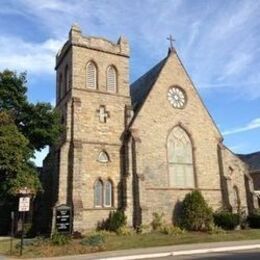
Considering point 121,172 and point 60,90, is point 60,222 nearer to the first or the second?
point 121,172

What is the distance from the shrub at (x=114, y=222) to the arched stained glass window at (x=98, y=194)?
1120 mm

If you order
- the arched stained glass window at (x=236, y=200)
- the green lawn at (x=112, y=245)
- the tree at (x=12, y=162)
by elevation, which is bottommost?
the green lawn at (x=112, y=245)

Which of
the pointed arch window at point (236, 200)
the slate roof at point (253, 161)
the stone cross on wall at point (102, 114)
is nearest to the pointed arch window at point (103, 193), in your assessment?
the stone cross on wall at point (102, 114)

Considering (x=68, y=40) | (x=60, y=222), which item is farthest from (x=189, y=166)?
(x=68, y=40)

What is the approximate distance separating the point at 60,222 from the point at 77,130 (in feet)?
23.5

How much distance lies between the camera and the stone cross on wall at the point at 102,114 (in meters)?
31.4

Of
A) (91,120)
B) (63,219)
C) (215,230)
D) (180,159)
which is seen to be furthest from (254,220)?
(63,219)

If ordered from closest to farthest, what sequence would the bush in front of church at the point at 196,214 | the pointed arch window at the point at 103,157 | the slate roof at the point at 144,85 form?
the bush in front of church at the point at 196,214 < the pointed arch window at the point at 103,157 < the slate roof at the point at 144,85

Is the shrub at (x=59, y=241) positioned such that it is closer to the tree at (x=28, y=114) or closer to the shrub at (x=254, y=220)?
the tree at (x=28, y=114)

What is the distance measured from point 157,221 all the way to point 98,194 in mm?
4597

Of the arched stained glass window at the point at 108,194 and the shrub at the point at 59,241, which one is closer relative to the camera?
the shrub at the point at 59,241

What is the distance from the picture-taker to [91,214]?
2838 cm

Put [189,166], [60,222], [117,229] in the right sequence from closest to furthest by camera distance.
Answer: [60,222] → [117,229] → [189,166]

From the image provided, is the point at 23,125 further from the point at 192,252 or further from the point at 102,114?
the point at 192,252
